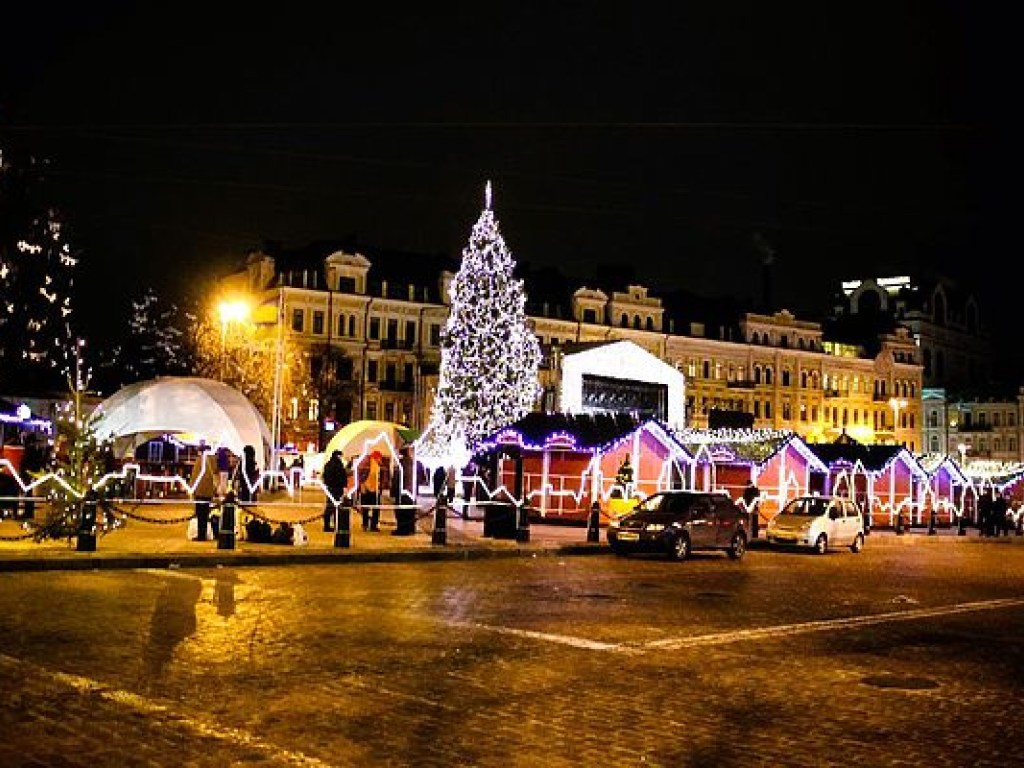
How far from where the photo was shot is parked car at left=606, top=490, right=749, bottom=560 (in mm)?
27000

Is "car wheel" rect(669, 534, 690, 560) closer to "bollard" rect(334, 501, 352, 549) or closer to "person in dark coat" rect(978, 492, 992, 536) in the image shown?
"bollard" rect(334, 501, 352, 549)

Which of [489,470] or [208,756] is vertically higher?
[489,470]

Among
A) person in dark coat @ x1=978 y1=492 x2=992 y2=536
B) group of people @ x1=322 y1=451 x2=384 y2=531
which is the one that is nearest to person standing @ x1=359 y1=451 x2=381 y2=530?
group of people @ x1=322 y1=451 x2=384 y2=531

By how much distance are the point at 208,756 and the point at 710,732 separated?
351 centimetres

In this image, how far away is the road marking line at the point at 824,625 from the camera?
43.0ft

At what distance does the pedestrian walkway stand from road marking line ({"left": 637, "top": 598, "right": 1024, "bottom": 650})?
10.2m

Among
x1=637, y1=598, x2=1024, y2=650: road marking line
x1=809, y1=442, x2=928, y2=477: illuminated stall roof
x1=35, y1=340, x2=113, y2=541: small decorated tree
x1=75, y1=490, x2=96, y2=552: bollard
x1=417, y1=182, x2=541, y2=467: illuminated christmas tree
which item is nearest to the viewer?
x1=637, y1=598, x2=1024, y2=650: road marking line

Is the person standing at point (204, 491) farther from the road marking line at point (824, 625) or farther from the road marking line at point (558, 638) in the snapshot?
the road marking line at point (824, 625)

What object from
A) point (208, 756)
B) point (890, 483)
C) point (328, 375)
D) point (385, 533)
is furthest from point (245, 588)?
point (328, 375)

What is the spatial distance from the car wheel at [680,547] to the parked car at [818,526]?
621 cm

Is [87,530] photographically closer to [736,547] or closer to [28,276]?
[736,547]

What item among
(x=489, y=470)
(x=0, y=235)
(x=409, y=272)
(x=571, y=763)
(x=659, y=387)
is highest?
(x=409, y=272)

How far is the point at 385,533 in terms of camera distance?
98.5 ft

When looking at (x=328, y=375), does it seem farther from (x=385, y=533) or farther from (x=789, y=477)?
(x=385, y=533)
